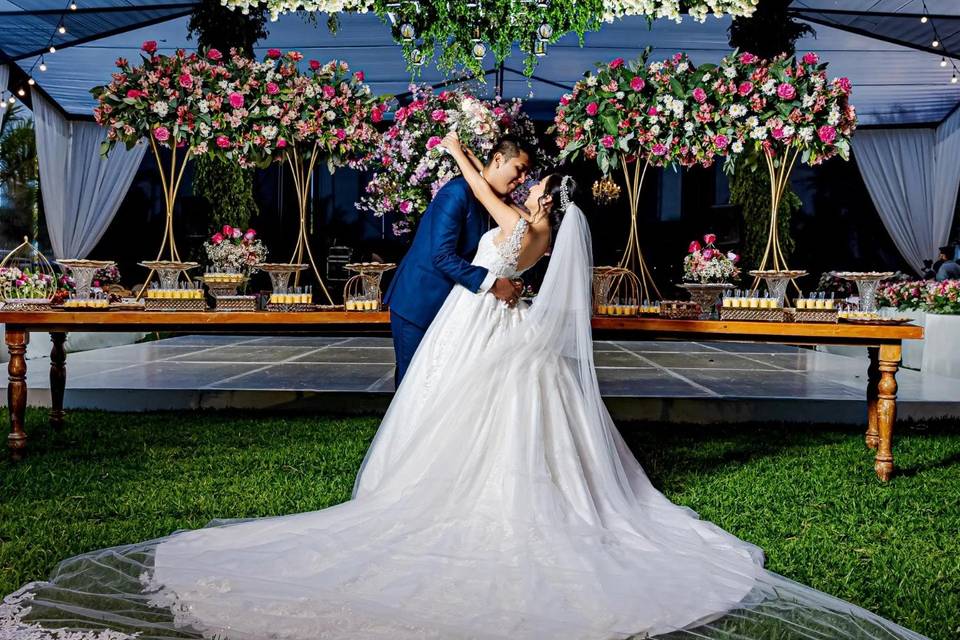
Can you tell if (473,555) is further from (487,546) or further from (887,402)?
(887,402)

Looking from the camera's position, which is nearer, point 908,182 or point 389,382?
point 389,382

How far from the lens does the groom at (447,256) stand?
3.28 m

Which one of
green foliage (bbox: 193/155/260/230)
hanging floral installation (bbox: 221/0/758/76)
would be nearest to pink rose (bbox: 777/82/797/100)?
hanging floral installation (bbox: 221/0/758/76)

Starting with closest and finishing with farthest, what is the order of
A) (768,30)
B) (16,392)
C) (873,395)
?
(16,392), (873,395), (768,30)

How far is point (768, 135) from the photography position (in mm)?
4367

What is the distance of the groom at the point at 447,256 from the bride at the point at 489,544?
0.29 ft

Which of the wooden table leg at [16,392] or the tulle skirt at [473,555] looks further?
the wooden table leg at [16,392]

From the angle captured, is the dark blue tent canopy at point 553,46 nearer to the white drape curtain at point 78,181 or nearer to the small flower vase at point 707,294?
the white drape curtain at point 78,181

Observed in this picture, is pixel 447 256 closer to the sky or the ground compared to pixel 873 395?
closer to the sky

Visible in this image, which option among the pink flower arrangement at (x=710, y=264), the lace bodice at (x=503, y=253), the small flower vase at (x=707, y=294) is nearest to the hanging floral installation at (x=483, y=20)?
the pink flower arrangement at (x=710, y=264)

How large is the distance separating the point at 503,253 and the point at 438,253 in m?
0.28

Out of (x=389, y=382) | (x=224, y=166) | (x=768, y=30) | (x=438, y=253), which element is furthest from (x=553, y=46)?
(x=438, y=253)

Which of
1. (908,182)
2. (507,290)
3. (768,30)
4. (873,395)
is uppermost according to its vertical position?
(768,30)

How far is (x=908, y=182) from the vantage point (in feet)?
42.0
